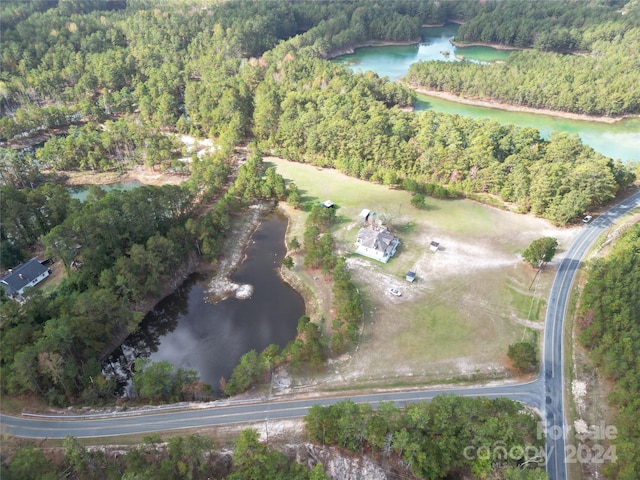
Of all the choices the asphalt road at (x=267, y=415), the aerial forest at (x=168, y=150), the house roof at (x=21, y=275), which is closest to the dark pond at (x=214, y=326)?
the aerial forest at (x=168, y=150)

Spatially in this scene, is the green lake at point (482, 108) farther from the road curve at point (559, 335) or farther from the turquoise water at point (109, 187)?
the turquoise water at point (109, 187)

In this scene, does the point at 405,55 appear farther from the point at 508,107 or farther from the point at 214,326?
the point at 214,326

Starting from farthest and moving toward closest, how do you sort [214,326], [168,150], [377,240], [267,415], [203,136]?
1. [203,136]
2. [168,150]
3. [377,240]
4. [214,326]
5. [267,415]

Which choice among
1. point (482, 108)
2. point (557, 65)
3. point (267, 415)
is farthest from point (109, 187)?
point (557, 65)

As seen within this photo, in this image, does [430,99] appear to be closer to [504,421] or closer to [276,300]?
[276,300]

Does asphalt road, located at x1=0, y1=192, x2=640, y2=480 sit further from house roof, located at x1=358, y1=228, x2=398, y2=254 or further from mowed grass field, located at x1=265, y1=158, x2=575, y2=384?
house roof, located at x1=358, y1=228, x2=398, y2=254
